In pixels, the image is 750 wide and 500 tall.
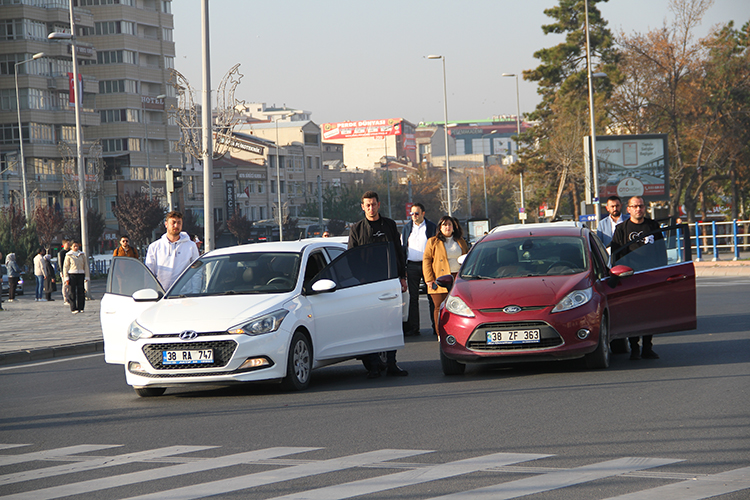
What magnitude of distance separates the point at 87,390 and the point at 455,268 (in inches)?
202

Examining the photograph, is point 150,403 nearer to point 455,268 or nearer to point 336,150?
point 455,268

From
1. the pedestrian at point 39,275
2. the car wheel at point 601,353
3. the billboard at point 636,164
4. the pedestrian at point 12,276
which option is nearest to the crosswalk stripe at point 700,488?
the car wheel at point 601,353

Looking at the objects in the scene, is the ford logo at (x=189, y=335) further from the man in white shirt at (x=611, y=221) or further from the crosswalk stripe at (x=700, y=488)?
the man in white shirt at (x=611, y=221)

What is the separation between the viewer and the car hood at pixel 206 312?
31.4 ft

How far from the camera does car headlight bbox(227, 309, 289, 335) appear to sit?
31.3 feet

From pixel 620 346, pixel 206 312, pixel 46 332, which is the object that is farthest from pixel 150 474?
pixel 46 332

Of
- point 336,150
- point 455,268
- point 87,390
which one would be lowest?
point 87,390

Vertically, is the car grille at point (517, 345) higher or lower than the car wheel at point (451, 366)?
higher

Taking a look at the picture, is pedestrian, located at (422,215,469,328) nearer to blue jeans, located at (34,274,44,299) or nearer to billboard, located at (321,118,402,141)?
blue jeans, located at (34,274,44,299)

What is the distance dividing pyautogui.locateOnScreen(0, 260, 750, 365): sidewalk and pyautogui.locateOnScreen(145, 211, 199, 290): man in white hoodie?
395 centimetres

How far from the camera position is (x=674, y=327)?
11.6 metres

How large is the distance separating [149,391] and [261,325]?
1545 millimetres

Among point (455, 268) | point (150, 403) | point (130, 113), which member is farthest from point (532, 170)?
point (150, 403)

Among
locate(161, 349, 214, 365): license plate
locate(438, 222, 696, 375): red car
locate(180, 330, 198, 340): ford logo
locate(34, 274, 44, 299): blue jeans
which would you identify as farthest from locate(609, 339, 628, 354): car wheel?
locate(34, 274, 44, 299): blue jeans
